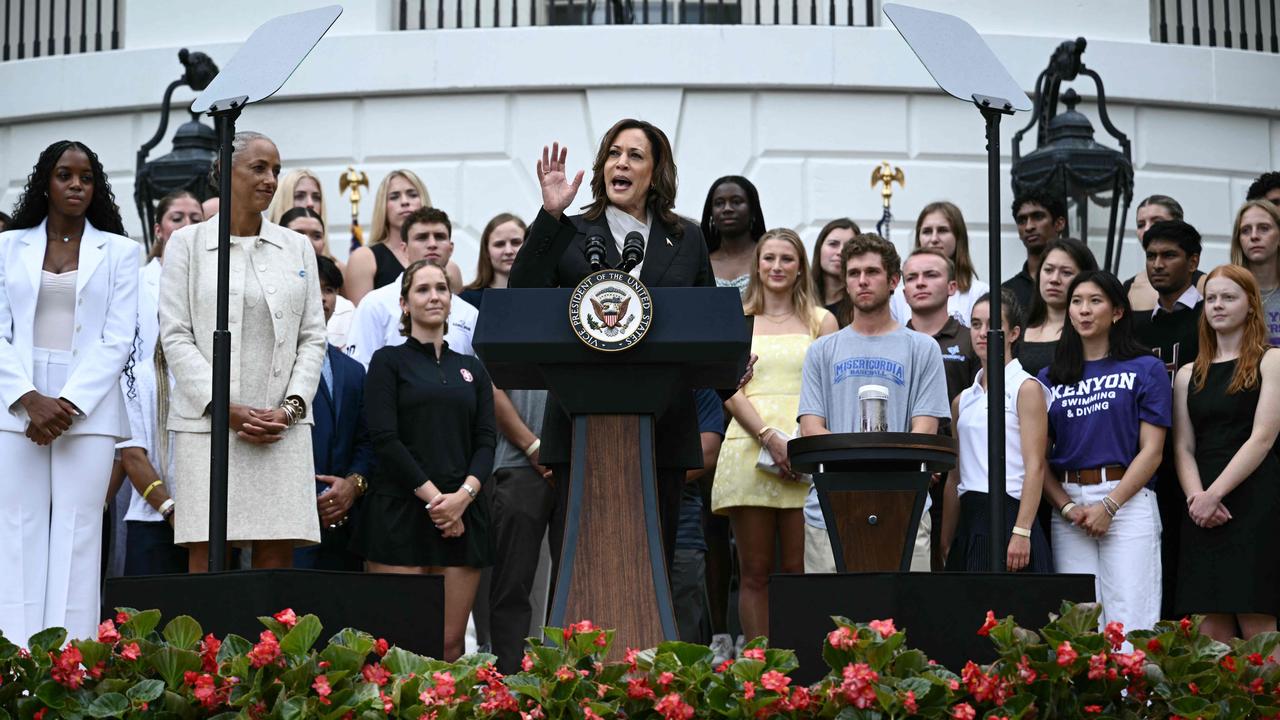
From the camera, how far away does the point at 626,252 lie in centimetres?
514

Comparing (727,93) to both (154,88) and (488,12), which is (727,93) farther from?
(154,88)

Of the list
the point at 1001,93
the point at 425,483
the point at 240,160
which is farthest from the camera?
the point at 425,483

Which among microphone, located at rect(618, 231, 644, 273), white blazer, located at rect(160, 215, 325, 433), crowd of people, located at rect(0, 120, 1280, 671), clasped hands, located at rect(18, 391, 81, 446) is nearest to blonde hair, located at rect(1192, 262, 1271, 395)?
crowd of people, located at rect(0, 120, 1280, 671)

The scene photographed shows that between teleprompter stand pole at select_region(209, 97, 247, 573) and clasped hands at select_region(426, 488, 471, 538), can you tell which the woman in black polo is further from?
teleprompter stand pole at select_region(209, 97, 247, 573)

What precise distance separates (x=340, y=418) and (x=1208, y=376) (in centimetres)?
327

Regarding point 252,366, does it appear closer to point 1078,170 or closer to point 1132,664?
point 1132,664

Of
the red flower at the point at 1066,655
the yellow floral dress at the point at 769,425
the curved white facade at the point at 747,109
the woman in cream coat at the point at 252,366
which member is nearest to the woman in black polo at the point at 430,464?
the woman in cream coat at the point at 252,366

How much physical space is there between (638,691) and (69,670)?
4.28 feet

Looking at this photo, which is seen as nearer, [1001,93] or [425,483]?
[1001,93]

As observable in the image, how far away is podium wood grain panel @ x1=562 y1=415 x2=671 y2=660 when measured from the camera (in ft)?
15.9

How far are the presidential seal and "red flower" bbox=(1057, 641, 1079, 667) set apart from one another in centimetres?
141

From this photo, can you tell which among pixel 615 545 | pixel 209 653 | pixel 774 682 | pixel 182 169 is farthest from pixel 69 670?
pixel 182 169

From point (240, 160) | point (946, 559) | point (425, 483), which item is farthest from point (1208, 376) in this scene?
point (240, 160)

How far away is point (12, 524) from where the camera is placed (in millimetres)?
5754
